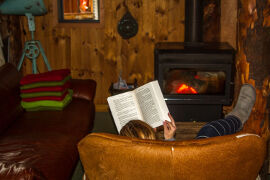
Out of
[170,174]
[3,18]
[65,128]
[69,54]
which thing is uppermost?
[3,18]

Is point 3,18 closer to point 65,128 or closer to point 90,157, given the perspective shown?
point 65,128

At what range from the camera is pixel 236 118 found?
89.8 inches

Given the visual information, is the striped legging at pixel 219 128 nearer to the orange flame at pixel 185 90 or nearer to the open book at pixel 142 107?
the open book at pixel 142 107

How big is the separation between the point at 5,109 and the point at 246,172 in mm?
1798

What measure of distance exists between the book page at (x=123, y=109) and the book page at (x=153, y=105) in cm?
4

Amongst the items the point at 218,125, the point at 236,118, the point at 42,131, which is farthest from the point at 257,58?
the point at 42,131

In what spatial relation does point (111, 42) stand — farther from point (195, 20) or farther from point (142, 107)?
point (142, 107)

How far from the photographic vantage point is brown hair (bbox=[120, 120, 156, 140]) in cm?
142

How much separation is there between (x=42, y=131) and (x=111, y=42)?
6.13 feet

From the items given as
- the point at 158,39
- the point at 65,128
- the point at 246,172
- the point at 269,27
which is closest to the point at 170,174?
the point at 246,172

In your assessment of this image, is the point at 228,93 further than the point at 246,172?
Yes

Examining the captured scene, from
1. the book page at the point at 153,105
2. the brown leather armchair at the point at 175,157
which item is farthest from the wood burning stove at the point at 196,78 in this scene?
the brown leather armchair at the point at 175,157

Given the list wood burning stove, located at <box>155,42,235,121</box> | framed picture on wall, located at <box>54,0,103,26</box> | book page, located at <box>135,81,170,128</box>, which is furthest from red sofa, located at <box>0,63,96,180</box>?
framed picture on wall, located at <box>54,0,103,26</box>

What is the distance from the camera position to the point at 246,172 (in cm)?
113
